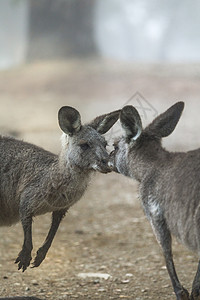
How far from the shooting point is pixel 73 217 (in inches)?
378

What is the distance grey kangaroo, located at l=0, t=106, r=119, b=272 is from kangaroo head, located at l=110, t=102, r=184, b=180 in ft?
0.66

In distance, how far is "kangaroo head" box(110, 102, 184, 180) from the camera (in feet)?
16.1

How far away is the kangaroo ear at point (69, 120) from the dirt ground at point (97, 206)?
543 mm

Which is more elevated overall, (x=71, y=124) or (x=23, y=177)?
(x=71, y=124)

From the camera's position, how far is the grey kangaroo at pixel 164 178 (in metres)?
4.34

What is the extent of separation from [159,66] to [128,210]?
7.54 meters

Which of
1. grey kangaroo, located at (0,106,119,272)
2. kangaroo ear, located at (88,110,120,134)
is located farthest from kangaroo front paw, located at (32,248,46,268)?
kangaroo ear, located at (88,110,120,134)

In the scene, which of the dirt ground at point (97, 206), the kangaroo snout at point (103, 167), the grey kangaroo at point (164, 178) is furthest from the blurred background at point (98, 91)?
the grey kangaroo at point (164, 178)

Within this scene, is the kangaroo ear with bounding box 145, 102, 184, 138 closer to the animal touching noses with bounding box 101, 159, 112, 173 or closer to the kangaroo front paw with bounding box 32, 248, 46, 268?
the animal touching noses with bounding box 101, 159, 112, 173

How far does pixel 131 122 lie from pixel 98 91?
12.0 metres

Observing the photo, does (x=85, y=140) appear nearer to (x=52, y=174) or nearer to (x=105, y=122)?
(x=105, y=122)

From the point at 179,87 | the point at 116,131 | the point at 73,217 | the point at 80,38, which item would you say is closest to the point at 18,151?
the point at 116,131

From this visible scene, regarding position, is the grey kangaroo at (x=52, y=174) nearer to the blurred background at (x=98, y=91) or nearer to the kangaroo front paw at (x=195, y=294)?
the blurred background at (x=98, y=91)

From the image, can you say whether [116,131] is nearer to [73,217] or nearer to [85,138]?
[85,138]
